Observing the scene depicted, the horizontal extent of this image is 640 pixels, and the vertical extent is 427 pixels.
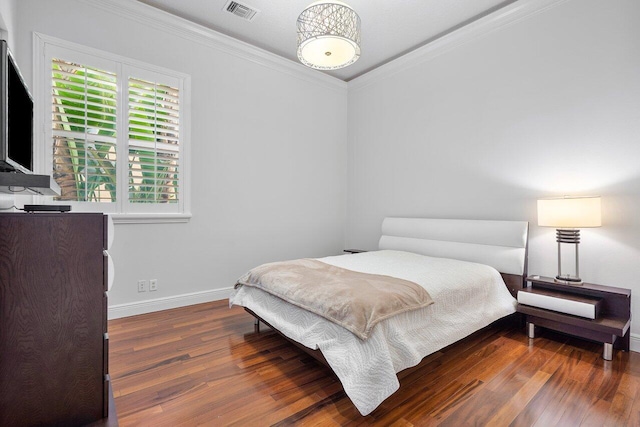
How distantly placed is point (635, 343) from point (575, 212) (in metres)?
1.12

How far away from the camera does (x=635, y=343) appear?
2.44m

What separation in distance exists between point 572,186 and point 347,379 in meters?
2.61

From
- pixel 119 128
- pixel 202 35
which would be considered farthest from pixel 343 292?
pixel 202 35

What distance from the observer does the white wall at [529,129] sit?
8.25 feet

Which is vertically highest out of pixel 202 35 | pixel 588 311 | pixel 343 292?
pixel 202 35

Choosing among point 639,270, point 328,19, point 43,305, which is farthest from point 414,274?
point 43,305

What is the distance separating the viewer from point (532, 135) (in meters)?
3.03

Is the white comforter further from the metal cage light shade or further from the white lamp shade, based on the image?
the metal cage light shade

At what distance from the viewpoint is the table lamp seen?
2.39 m

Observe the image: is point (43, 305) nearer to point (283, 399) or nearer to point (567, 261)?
point (283, 399)

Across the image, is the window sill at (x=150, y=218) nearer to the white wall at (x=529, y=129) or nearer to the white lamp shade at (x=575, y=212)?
the white wall at (x=529, y=129)

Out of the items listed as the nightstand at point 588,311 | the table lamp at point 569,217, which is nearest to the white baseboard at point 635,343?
the nightstand at point 588,311

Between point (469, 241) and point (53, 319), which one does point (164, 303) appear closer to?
point (53, 319)

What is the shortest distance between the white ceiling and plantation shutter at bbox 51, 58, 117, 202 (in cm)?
98
